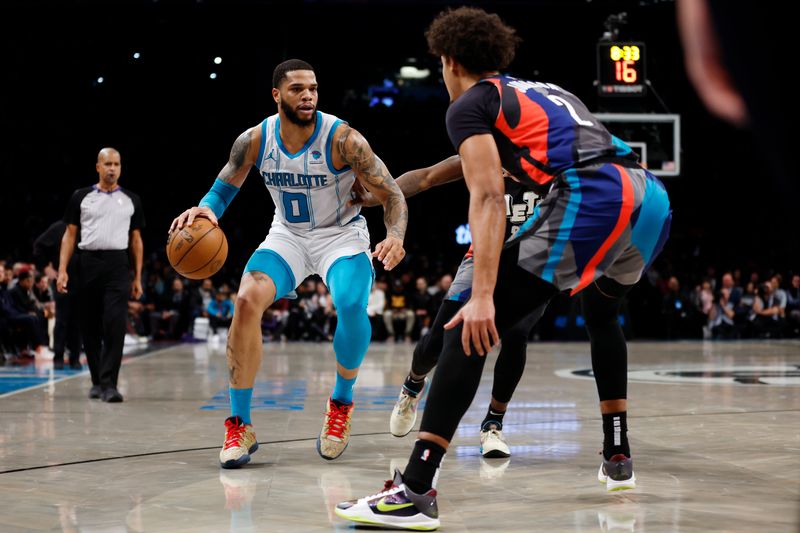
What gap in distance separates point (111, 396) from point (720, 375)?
5.41m

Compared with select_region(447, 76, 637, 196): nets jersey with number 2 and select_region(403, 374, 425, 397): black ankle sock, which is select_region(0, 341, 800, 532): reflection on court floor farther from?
select_region(447, 76, 637, 196): nets jersey with number 2

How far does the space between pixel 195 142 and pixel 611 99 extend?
38.1 ft

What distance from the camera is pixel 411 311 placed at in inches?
679

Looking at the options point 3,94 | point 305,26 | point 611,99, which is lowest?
point 611,99

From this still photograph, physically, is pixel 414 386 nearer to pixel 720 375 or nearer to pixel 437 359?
pixel 437 359

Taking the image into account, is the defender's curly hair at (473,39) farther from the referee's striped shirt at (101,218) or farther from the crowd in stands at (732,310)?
the crowd in stands at (732,310)

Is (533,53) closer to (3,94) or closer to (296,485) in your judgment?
(3,94)

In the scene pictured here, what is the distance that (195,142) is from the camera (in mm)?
22125

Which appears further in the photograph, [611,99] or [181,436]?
[611,99]

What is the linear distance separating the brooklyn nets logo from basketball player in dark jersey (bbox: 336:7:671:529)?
5.37 metres

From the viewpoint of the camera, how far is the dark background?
18.7 meters

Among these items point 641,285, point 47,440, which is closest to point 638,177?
point 47,440

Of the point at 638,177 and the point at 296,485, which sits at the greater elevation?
the point at 638,177

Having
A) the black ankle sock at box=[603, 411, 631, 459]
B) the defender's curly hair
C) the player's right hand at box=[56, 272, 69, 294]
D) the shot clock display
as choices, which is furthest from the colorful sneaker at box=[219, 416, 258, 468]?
the shot clock display
